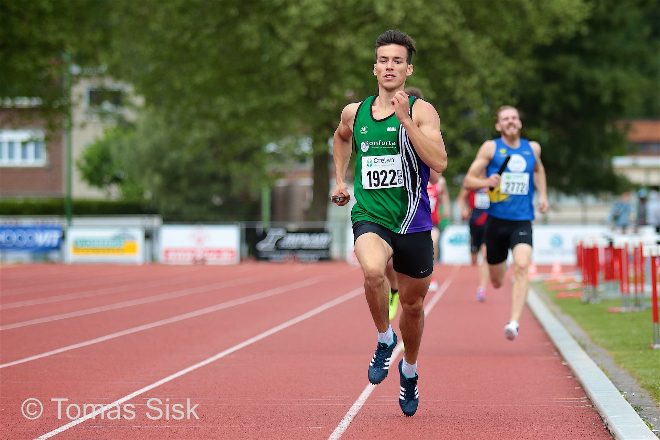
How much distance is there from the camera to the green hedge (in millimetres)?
58812

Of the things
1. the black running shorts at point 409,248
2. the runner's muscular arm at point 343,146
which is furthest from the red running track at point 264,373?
the runner's muscular arm at point 343,146

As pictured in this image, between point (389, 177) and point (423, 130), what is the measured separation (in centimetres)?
35

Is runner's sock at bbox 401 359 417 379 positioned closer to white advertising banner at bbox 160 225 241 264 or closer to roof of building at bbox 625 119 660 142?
white advertising banner at bbox 160 225 241 264

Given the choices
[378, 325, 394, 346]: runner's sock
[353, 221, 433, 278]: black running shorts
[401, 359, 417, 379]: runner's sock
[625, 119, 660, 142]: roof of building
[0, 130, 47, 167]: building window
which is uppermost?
[625, 119, 660, 142]: roof of building

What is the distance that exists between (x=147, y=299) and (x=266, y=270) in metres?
12.8

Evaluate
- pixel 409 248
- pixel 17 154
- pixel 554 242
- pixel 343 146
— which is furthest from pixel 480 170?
pixel 17 154

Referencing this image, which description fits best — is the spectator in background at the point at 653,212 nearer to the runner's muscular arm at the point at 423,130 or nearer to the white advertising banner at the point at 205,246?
the white advertising banner at the point at 205,246

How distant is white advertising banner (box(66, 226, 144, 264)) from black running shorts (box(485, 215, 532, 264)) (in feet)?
93.4

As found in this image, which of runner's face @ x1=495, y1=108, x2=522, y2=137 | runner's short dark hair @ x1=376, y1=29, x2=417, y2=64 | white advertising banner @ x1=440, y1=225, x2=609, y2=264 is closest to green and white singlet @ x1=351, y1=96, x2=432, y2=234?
runner's short dark hair @ x1=376, y1=29, x2=417, y2=64

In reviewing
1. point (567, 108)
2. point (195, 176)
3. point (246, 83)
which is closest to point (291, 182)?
point (195, 176)

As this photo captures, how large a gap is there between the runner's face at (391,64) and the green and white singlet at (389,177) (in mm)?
164

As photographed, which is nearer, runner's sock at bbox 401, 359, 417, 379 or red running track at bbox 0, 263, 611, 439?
red running track at bbox 0, 263, 611, 439

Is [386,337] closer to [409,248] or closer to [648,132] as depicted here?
[409,248]

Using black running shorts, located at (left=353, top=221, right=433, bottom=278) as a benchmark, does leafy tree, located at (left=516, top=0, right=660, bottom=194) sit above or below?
above
